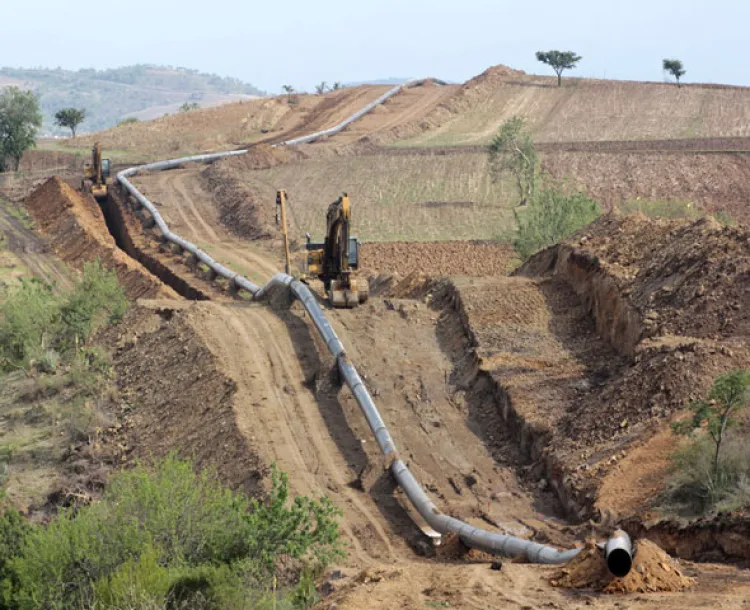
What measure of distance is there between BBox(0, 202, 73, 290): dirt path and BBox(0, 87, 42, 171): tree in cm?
952

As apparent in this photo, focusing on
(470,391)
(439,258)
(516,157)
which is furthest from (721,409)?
(516,157)

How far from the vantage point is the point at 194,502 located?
18016 mm

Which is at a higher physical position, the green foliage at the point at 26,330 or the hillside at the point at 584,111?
the hillside at the point at 584,111

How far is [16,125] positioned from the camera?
6366 centimetres

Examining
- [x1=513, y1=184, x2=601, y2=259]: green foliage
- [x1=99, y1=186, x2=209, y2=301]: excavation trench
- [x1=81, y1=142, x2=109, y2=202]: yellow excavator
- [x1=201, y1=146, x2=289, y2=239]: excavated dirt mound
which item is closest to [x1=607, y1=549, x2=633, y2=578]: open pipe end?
[x1=513, y1=184, x2=601, y2=259]: green foliage

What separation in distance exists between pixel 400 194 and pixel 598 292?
2900 cm

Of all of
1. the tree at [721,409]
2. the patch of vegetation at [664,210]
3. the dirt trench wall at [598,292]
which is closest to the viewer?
the tree at [721,409]

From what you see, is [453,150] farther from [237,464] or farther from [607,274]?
[237,464]

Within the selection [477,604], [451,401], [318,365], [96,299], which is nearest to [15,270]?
[96,299]

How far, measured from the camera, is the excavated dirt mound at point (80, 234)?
138ft

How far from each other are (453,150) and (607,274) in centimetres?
3619

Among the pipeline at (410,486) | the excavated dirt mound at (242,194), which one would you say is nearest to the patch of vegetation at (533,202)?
the pipeline at (410,486)

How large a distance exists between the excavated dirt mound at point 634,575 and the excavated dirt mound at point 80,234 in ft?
84.3

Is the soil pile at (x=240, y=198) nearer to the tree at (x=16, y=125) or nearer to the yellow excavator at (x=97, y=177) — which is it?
the yellow excavator at (x=97, y=177)
